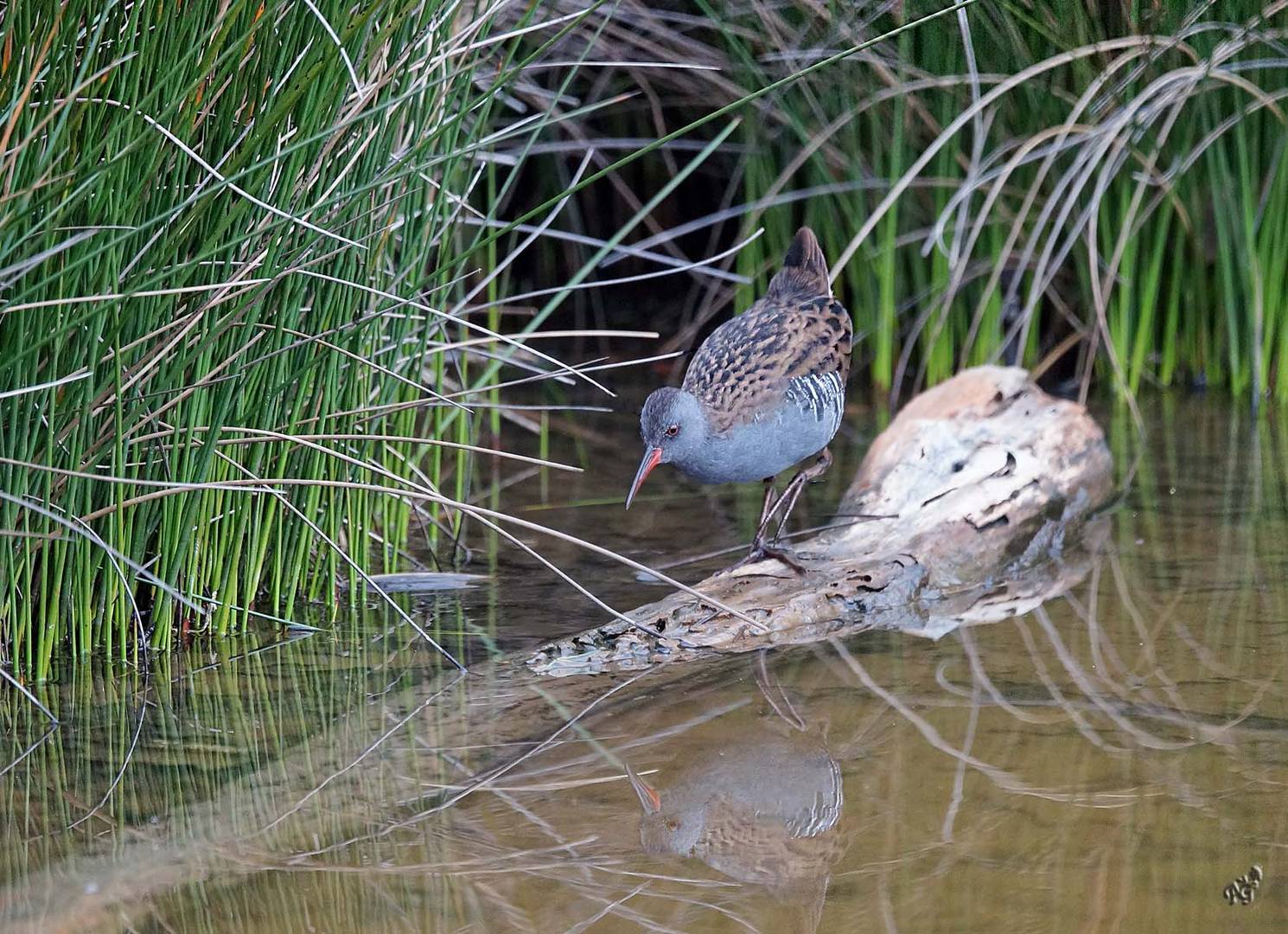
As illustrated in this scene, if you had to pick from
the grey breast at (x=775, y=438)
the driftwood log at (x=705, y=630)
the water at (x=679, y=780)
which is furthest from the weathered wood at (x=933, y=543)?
the grey breast at (x=775, y=438)

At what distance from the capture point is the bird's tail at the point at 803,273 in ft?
13.8

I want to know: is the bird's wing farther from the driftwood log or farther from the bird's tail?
the driftwood log

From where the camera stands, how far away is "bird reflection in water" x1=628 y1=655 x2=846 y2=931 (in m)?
2.32

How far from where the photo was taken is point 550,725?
2930 millimetres

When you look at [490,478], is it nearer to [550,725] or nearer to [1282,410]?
[550,725]

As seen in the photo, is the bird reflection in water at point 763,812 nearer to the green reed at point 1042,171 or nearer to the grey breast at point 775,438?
the grey breast at point 775,438

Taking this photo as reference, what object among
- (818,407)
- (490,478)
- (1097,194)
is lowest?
(490,478)

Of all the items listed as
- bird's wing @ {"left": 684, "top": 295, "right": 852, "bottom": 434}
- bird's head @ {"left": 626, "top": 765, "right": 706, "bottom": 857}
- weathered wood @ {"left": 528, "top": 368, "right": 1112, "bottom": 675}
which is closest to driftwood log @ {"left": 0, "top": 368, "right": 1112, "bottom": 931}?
weathered wood @ {"left": 528, "top": 368, "right": 1112, "bottom": 675}

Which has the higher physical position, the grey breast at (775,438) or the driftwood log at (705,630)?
the grey breast at (775,438)

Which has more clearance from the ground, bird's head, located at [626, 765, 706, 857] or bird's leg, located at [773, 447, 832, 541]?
bird's leg, located at [773, 447, 832, 541]

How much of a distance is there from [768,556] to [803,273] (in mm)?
912

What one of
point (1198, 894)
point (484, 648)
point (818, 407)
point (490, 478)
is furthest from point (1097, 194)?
point (1198, 894)

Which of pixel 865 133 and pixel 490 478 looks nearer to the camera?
pixel 490 478

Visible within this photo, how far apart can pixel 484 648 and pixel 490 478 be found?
1.82m
